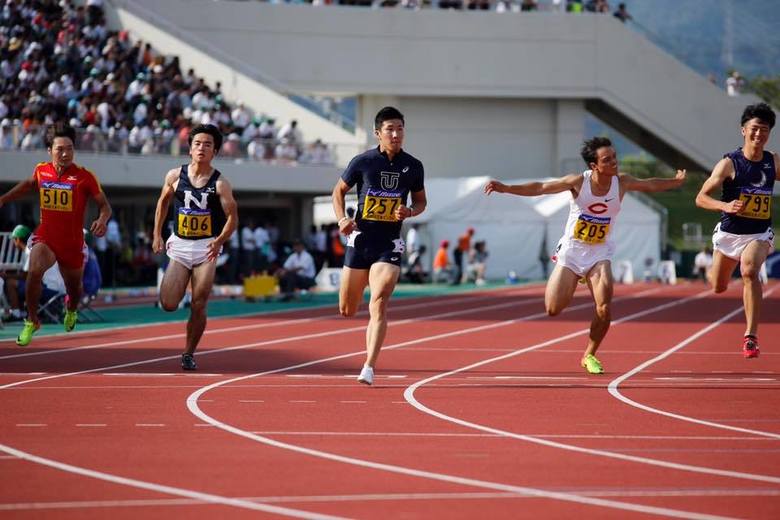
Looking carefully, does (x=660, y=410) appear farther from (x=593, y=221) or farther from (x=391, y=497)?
(x=391, y=497)

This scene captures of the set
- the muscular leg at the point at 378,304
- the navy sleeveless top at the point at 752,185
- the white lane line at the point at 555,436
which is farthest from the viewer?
the navy sleeveless top at the point at 752,185

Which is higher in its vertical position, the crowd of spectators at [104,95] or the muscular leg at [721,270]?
the crowd of spectators at [104,95]

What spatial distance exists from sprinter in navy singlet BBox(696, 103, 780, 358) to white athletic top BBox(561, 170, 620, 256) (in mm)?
788

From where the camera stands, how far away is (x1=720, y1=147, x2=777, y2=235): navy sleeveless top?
12.6 m

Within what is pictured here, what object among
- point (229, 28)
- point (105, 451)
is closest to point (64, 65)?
point (229, 28)

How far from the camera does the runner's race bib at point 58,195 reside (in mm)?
13820

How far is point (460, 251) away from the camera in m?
40.0

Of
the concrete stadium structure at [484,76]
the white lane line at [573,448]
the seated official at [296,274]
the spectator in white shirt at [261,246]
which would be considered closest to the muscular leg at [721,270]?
the white lane line at [573,448]

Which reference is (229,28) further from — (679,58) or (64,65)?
(679,58)

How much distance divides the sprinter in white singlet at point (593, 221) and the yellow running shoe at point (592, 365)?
0.25 meters

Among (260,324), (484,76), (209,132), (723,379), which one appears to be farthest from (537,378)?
(484,76)

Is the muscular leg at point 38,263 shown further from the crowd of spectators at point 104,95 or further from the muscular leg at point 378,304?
the crowd of spectators at point 104,95

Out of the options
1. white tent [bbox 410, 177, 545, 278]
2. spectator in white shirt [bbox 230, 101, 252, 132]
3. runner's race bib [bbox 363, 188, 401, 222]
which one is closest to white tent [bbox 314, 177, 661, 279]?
white tent [bbox 410, 177, 545, 278]

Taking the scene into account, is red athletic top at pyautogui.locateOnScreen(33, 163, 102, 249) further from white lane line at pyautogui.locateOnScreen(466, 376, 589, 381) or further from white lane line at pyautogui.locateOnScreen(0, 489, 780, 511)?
white lane line at pyautogui.locateOnScreen(0, 489, 780, 511)
